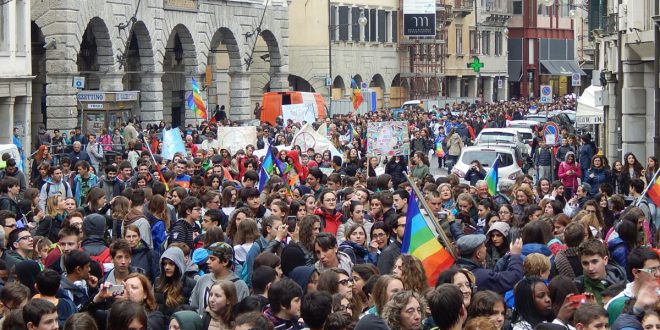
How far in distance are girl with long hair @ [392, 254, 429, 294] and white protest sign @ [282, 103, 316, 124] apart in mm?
39354

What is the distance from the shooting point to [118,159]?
28.7m

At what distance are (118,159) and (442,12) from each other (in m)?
53.9

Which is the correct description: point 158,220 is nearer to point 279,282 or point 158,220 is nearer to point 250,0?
point 279,282

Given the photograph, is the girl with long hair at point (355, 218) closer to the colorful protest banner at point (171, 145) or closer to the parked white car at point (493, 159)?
the colorful protest banner at point (171, 145)

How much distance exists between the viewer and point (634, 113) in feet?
Answer: 107

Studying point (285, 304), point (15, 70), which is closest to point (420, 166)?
point (285, 304)

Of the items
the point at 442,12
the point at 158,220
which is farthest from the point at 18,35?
the point at 442,12

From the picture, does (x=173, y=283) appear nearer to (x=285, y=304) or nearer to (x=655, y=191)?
(x=285, y=304)

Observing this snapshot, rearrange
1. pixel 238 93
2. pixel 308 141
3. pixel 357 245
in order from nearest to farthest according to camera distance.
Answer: pixel 357 245
pixel 308 141
pixel 238 93

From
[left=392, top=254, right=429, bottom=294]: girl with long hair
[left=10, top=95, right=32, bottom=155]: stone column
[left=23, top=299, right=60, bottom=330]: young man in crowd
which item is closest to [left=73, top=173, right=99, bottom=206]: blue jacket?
[left=392, top=254, right=429, bottom=294]: girl with long hair

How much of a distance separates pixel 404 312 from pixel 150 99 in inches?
1520

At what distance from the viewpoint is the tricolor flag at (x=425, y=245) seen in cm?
1305

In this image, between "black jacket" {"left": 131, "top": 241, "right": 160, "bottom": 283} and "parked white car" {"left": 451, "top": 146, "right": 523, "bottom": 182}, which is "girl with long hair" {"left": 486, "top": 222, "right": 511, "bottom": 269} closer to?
"black jacket" {"left": 131, "top": 241, "right": 160, "bottom": 283}

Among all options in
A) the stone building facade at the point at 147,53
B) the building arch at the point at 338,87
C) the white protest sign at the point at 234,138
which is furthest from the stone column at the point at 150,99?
the building arch at the point at 338,87
